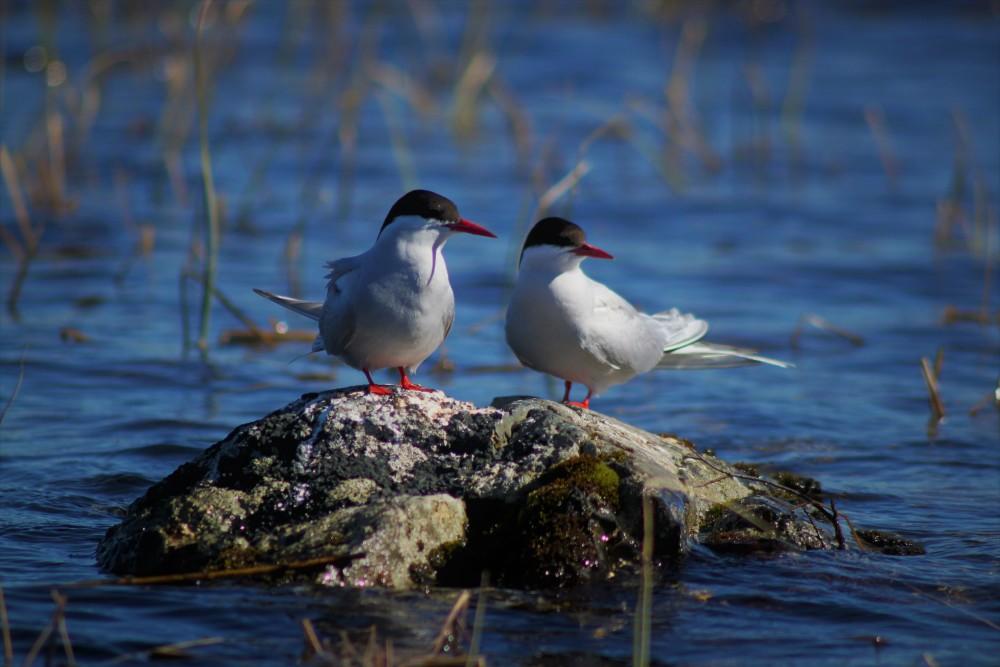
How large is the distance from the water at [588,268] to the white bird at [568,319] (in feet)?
3.47

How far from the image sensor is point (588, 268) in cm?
915

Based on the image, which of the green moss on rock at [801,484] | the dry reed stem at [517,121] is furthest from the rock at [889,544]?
the dry reed stem at [517,121]

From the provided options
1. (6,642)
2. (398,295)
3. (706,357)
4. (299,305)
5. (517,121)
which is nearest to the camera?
(6,642)

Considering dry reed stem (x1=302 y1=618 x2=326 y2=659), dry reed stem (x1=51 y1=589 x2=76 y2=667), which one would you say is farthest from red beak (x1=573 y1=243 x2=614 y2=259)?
dry reed stem (x1=51 y1=589 x2=76 y2=667)

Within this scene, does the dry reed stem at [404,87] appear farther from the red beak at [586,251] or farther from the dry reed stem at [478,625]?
the dry reed stem at [478,625]

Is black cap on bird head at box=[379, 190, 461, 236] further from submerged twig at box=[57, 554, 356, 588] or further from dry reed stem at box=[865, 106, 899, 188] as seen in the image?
dry reed stem at box=[865, 106, 899, 188]

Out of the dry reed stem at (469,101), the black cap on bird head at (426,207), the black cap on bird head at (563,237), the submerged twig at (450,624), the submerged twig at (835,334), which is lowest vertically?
the submerged twig at (450,624)

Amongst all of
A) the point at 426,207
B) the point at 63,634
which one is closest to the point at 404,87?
the point at 426,207

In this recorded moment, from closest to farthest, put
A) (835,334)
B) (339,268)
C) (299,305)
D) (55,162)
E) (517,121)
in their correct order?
1. (339,268)
2. (299,305)
3. (835,334)
4. (517,121)
5. (55,162)

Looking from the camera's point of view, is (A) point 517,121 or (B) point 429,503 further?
(A) point 517,121

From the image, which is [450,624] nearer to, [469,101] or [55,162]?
[55,162]

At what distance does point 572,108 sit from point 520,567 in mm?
10789

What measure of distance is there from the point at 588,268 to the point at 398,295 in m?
5.02

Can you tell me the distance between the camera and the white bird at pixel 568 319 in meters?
4.80
